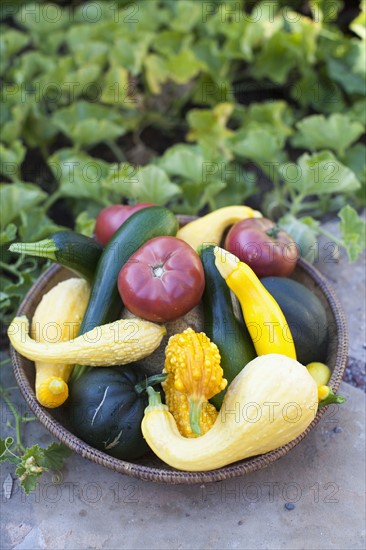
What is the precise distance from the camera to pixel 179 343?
168 cm

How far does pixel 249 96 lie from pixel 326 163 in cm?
145

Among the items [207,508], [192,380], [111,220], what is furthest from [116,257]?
[207,508]

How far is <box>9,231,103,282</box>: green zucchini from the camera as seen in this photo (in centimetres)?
194

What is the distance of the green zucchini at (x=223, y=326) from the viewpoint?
1.77 meters

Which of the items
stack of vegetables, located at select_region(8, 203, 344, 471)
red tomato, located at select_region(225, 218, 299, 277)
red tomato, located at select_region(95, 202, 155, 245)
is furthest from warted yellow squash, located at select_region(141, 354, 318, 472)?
red tomato, located at select_region(95, 202, 155, 245)

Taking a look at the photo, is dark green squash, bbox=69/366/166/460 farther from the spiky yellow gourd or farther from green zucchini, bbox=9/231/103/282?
green zucchini, bbox=9/231/103/282

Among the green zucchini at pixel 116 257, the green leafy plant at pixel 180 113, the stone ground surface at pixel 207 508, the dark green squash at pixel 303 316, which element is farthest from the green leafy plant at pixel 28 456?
the dark green squash at pixel 303 316

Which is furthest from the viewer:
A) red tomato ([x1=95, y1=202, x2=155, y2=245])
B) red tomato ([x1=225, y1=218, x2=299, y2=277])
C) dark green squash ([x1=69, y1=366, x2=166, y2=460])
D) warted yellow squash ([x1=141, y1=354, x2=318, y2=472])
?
red tomato ([x1=95, y1=202, x2=155, y2=245])

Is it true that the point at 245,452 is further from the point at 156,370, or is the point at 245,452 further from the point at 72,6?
the point at 72,6

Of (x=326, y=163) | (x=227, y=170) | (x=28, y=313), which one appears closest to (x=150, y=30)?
(x=227, y=170)

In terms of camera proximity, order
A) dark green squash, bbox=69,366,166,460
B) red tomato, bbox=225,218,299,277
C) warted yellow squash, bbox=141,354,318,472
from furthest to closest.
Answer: red tomato, bbox=225,218,299,277 → dark green squash, bbox=69,366,166,460 → warted yellow squash, bbox=141,354,318,472

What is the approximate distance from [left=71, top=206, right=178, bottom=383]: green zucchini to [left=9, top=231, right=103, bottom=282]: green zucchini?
60 millimetres

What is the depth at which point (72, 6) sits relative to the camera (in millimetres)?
4469

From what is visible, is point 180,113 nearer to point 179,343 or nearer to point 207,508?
point 179,343
